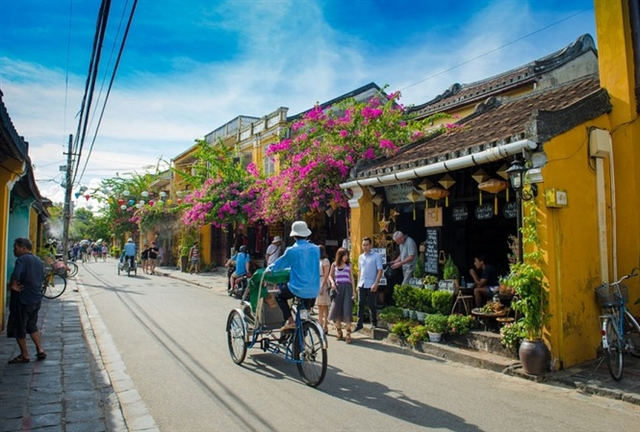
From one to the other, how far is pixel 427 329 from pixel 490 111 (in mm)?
6361

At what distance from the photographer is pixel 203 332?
9.71m

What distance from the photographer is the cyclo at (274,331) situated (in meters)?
6.16

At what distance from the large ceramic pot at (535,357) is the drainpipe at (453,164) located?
9.30 feet

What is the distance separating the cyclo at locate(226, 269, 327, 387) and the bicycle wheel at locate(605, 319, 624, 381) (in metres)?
3.72

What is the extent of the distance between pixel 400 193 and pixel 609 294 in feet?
16.5

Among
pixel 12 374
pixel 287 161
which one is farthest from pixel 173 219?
pixel 12 374

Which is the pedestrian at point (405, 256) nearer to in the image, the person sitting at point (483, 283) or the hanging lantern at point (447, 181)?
the person sitting at point (483, 283)

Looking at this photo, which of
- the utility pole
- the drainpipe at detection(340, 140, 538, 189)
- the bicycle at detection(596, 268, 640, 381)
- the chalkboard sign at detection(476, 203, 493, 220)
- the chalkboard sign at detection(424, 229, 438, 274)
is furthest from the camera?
the utility pole

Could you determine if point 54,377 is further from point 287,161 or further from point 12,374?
point 287,161

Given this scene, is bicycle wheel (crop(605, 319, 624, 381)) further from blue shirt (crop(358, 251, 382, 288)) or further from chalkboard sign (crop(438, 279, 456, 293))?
blue shirt (crop(358, 251, 382, 288))

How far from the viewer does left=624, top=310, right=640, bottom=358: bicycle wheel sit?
663 centimetres

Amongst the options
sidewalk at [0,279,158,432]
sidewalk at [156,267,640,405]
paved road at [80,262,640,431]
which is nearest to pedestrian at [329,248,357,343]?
paved road at [80,262,640,431]

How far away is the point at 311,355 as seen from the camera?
6.22 m

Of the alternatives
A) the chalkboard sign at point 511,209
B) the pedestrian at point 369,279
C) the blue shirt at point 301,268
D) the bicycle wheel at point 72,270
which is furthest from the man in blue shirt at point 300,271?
the bicycle wheel at point 72,270
